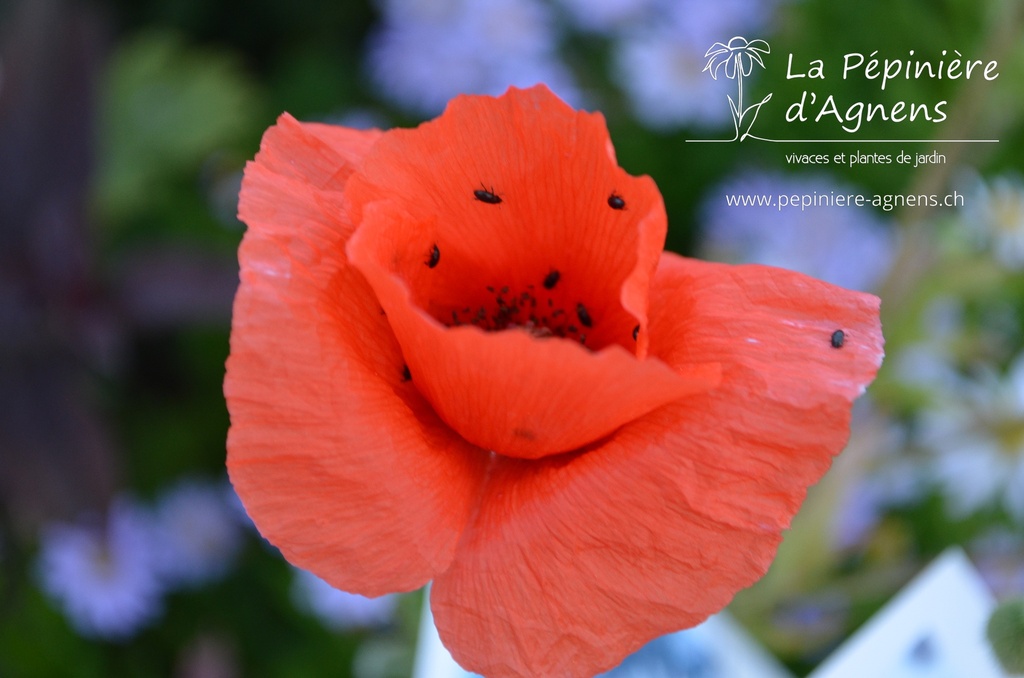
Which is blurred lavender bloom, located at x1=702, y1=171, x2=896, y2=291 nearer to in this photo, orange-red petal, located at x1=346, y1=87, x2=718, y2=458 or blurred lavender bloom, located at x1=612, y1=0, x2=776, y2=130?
blurred lavender bloom, located at x1=612, y1=0, x2=776, y2=130

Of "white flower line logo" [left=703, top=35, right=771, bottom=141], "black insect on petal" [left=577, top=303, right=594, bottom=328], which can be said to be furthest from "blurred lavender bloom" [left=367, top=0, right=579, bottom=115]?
"black insect on petal" [left=577, top=303, right=594, bottom=328]

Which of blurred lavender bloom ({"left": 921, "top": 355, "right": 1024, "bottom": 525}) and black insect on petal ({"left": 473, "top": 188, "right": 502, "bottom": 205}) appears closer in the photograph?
black insect on petal ({"left": 473, "top": 188, "right": 502, "bottom": 205})

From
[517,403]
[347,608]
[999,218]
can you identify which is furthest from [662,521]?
[999,218]

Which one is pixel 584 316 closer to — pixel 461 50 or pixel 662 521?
pixel 662 521

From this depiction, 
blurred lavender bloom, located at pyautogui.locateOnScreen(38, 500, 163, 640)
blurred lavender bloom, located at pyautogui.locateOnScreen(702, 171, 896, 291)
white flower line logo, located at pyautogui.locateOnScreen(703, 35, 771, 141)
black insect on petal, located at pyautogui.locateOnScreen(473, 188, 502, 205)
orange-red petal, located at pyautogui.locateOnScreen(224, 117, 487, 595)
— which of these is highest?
white flower line logo, located at pyautogui.locateOnScreen(703, 35, 771, 141)

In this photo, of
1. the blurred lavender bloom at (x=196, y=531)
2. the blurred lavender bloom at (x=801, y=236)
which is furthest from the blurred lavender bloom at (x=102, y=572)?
the blurred lavender bloom at (x=801, y=236)

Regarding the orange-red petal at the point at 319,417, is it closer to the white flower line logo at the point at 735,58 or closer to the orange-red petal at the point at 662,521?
the orange-red petal at the point at 662,521
